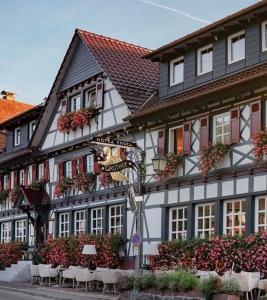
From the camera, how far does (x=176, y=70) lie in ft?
82.5

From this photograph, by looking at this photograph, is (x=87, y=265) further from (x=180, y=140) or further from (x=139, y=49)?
(x=139, y=49)

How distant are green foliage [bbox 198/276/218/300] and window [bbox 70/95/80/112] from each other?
46.8 ft

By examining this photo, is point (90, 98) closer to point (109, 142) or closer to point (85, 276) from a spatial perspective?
point (109, 142)

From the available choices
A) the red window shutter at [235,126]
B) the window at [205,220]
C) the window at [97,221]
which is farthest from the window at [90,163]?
the red window shutter at [235,126]

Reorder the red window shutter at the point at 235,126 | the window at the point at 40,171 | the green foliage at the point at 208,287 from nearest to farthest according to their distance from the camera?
the green foliage at the point at 208,287, the red window shutter at the point at 235,126, the window at the point at 40,171

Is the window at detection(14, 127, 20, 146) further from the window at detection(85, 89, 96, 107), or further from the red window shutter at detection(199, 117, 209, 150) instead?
the red window shutter at detection(199, 117, 209, 150)

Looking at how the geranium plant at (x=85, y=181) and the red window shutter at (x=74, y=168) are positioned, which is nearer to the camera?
the geranium plant at (x=85, y=181)

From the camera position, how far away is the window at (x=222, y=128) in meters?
21.7

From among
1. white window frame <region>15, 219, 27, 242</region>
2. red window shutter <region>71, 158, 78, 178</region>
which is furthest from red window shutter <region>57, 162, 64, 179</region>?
white window frame <region>15, 219, 27, 242</region>

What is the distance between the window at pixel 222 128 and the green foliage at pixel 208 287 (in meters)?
5.30

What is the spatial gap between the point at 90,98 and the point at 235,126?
9.79m

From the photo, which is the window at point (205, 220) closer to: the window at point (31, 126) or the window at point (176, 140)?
the window at point (176, 140)

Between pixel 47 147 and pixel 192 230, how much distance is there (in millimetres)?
11650

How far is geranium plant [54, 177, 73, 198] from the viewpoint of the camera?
3049 cm
